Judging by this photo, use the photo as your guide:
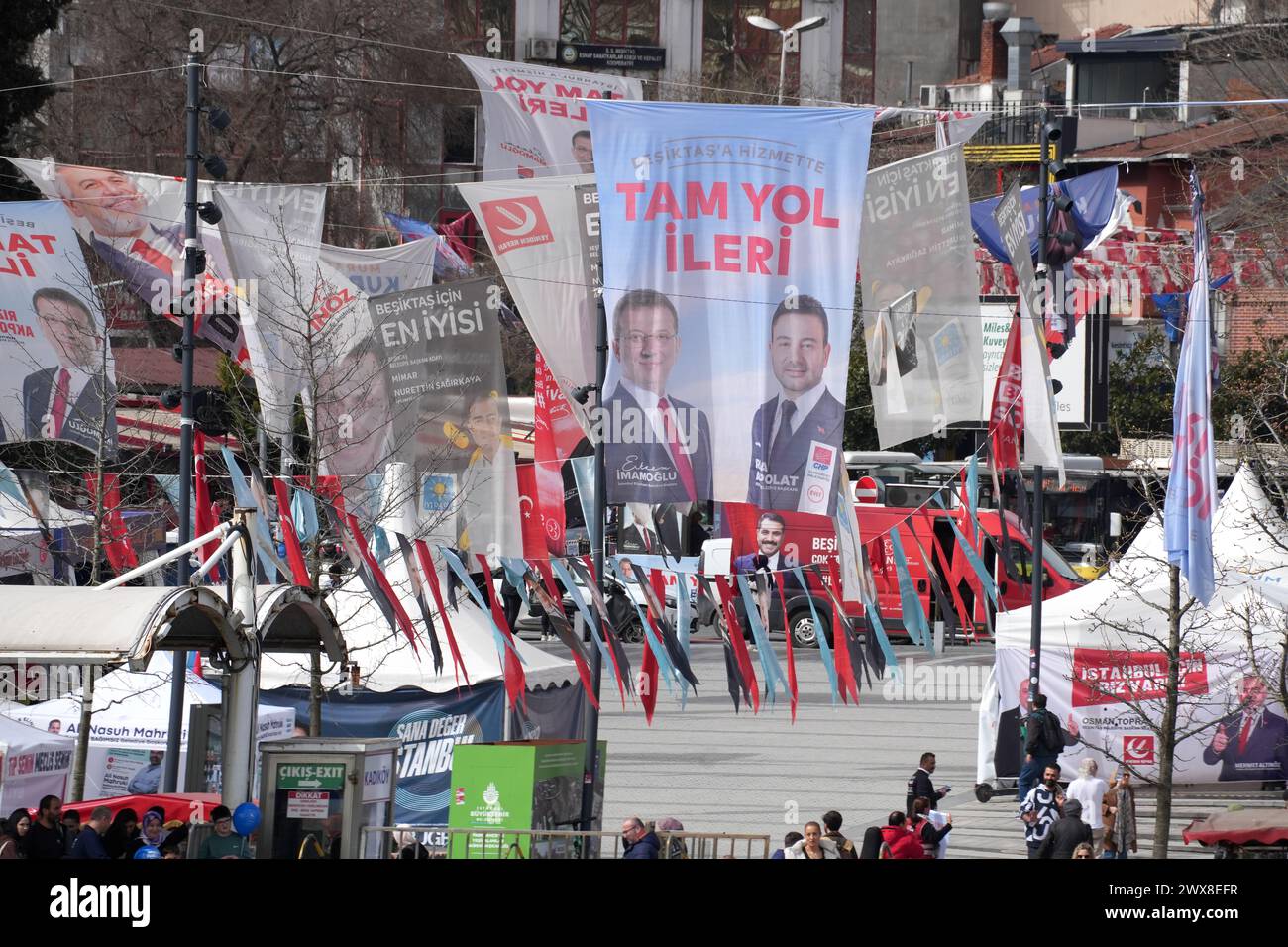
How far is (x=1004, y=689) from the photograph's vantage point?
22.3 meters

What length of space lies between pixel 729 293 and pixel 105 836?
6.81 m

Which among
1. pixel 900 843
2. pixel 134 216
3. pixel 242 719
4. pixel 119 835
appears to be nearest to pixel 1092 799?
pixel 900 843

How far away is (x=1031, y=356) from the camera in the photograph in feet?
63.2

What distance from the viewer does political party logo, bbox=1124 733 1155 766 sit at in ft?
72.0

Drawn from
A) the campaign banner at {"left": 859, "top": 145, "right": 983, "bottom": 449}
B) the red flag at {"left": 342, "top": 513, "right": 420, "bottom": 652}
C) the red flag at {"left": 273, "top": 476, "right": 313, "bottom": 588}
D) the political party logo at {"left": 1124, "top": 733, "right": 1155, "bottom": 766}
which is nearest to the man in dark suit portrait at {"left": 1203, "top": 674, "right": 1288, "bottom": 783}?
the political party logo at {"left": 1124, "top": 733, "right": 1155, "bottom": 766}

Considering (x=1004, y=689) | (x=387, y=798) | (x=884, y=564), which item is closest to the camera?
(x=387, y=798)

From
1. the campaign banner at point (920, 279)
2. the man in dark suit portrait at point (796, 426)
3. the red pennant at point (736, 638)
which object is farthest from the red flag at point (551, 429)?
the campaign banner at point (920, 279)

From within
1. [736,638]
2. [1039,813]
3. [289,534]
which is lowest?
[1039,813]

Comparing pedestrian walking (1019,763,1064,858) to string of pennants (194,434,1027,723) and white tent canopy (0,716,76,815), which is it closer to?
string of pennants (194,434,1027,723)

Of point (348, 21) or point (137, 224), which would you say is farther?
point (348, 21)

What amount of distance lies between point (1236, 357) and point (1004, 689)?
27.3m

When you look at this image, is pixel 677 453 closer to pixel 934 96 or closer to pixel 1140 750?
pixel 1140 750
